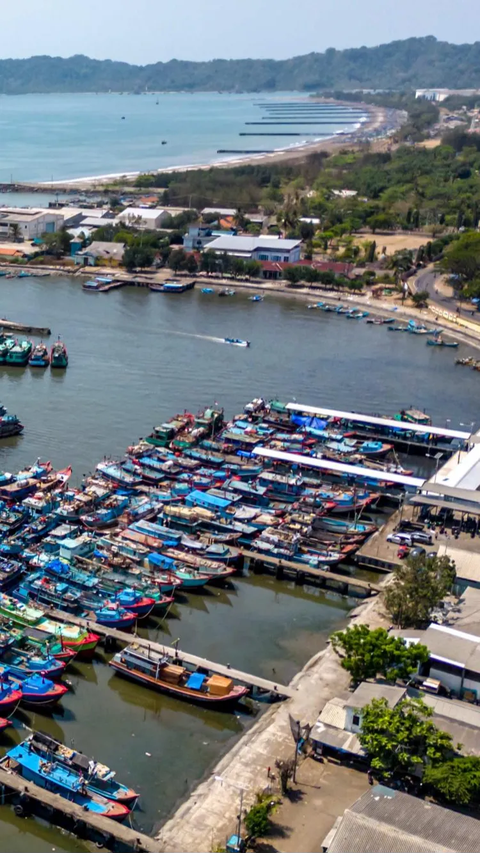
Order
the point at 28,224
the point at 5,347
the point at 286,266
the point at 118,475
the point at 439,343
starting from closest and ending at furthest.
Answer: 1. the point at 118,475
2. the point at 5,347
3. the point at 439,343
4. the point at 286,266
5. the point at 28,224

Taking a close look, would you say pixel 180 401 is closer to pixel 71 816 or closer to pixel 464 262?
pixel 71 816

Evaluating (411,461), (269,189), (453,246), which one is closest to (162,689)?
(411,461)

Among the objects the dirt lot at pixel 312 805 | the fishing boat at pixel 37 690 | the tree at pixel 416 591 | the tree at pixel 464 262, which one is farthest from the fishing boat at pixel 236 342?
the dirt lot at pixel 312 805

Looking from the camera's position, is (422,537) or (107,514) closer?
(422,537)

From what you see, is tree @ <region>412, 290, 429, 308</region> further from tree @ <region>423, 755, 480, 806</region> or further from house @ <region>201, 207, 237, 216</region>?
tree @ <region>423, 755, 480, 806</region>

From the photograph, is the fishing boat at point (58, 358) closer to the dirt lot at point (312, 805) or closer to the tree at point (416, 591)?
the tree at point (416, 591)

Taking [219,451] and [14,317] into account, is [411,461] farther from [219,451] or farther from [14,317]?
[14,317]

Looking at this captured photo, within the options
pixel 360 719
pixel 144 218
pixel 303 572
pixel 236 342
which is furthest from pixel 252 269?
pixel 360 719
